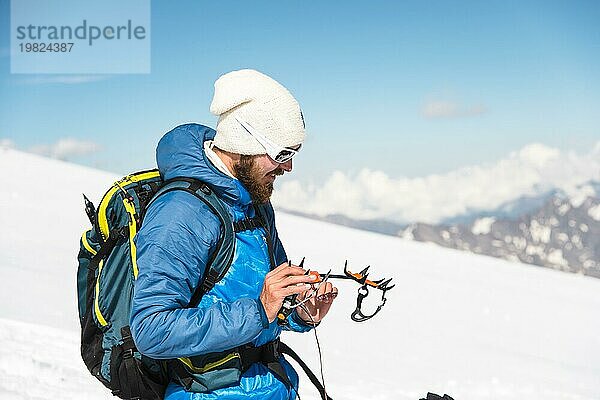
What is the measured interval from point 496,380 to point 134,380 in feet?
14.7

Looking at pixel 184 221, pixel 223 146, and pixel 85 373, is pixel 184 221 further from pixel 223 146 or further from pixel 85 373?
pixel 85 373

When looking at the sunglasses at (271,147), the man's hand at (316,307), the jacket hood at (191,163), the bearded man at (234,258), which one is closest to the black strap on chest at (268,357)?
the bearded man at (234,258)

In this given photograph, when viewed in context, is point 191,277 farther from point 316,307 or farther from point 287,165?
point 316,307

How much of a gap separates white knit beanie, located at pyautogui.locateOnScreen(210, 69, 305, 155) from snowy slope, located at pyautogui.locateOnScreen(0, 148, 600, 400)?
2911 mm

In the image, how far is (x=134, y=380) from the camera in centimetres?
211

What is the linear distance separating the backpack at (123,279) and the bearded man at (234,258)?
3 cm

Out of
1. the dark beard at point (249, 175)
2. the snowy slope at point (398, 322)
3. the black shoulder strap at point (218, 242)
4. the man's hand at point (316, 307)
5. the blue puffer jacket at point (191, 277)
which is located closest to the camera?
the blue puffer jacket at point (191, 277)

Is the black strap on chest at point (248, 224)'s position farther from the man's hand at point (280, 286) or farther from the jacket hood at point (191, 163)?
the man's hand at point (280, 286)

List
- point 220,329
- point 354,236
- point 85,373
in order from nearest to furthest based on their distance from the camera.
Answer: point 220,329, point 85,373, point 354,236

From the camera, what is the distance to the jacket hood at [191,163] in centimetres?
209

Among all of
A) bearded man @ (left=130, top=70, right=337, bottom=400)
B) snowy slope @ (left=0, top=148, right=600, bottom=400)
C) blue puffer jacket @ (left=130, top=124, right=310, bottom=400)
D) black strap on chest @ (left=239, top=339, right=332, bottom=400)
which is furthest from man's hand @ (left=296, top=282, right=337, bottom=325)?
snowy slope @ (left=0, top=148, right=600, bottom=400)

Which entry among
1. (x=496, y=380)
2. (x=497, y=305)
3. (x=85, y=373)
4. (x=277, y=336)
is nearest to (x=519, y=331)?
(x=497, y=305)

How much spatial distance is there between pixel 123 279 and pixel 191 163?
356 millimetres

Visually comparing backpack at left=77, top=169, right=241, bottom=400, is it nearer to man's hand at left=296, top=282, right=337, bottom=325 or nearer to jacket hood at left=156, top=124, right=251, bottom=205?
jacket hood at left=156, top=124, right=251, bottom=205
